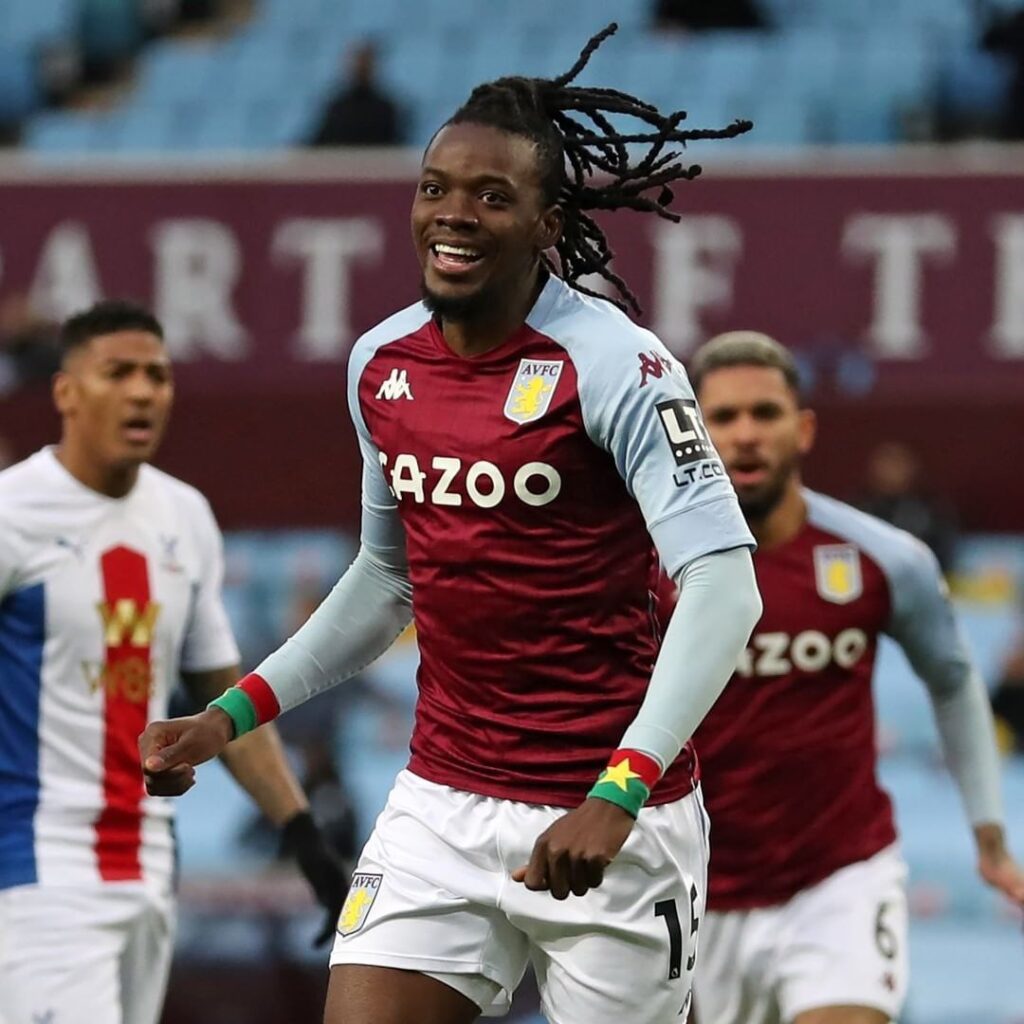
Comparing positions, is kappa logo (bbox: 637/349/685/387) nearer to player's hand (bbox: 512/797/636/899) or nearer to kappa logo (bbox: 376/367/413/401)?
kappa logo (bbox: 376/367/413/401)

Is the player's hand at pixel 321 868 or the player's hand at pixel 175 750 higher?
the player's hand at pixel 175 750

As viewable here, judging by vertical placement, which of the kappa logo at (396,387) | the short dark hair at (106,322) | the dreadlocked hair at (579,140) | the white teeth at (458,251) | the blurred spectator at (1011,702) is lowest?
the blurred spectator at (1011,702)

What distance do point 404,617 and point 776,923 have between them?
4.90ft

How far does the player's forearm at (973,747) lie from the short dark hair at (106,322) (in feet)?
6.85

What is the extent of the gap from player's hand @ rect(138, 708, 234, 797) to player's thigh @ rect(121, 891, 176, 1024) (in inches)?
59.7

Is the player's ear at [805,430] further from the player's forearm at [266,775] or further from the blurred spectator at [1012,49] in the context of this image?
the blurred spectator at [1012,49]

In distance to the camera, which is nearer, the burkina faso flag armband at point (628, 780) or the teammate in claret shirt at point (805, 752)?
the burkina faso flag armband at point (628, 780)

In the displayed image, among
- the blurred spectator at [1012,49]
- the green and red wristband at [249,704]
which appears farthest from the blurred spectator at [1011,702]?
the green and red wristband at [249,704]

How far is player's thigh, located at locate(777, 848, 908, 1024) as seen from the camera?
5152 mm

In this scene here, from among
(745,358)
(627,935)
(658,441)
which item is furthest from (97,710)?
(658,441)

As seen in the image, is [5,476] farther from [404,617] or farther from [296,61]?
[296,61]

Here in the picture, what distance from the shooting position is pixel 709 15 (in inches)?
565

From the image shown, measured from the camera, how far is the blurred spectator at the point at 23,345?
39.1 feet

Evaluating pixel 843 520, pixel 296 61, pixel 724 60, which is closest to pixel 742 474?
pixel 843 520
